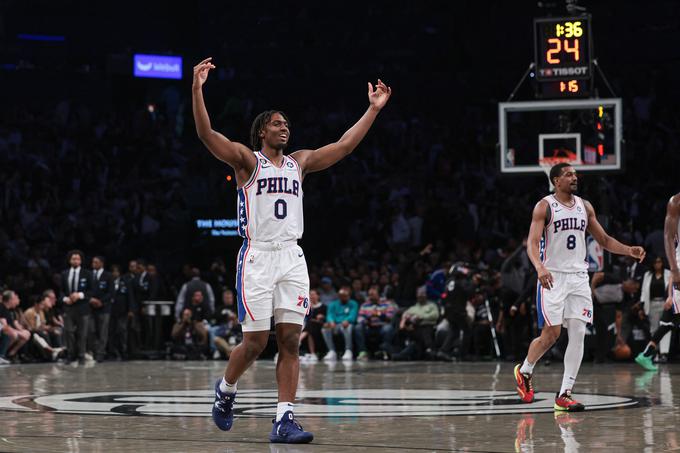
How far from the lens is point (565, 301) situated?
9.90 meters

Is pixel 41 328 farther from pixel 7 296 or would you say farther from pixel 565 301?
pixel 565 301

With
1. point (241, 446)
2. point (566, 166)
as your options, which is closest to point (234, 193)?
point (566, 166)

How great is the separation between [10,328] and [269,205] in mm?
13433

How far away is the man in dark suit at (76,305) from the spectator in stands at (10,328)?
2.54 feet

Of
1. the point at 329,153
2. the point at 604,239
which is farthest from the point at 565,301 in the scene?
the point at 329,153

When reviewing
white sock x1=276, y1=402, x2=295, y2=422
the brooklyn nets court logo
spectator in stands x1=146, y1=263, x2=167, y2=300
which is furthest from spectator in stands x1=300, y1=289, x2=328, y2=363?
white sock x1=276, y1=402, x2=295, y2=422

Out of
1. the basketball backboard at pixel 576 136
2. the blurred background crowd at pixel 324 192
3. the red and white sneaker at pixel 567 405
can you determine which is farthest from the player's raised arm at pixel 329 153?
the basketball backboard at pixel 576 136

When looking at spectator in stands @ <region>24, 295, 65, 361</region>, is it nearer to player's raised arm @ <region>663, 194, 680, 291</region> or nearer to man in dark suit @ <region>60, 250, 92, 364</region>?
man in dark suit @ <region>60, 250, 92, 364</region>

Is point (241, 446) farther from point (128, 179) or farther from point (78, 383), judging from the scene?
point (128, 179)

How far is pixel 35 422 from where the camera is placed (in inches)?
334

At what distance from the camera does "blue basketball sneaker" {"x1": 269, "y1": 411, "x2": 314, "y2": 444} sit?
7016 millimetres

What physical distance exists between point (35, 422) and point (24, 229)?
1794 centimetres

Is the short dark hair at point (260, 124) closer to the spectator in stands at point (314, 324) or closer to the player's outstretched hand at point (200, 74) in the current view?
the player's outstretched hand at point (200, 74)

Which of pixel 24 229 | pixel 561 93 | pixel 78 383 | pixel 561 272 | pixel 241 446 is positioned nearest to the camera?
pixel 241 446
